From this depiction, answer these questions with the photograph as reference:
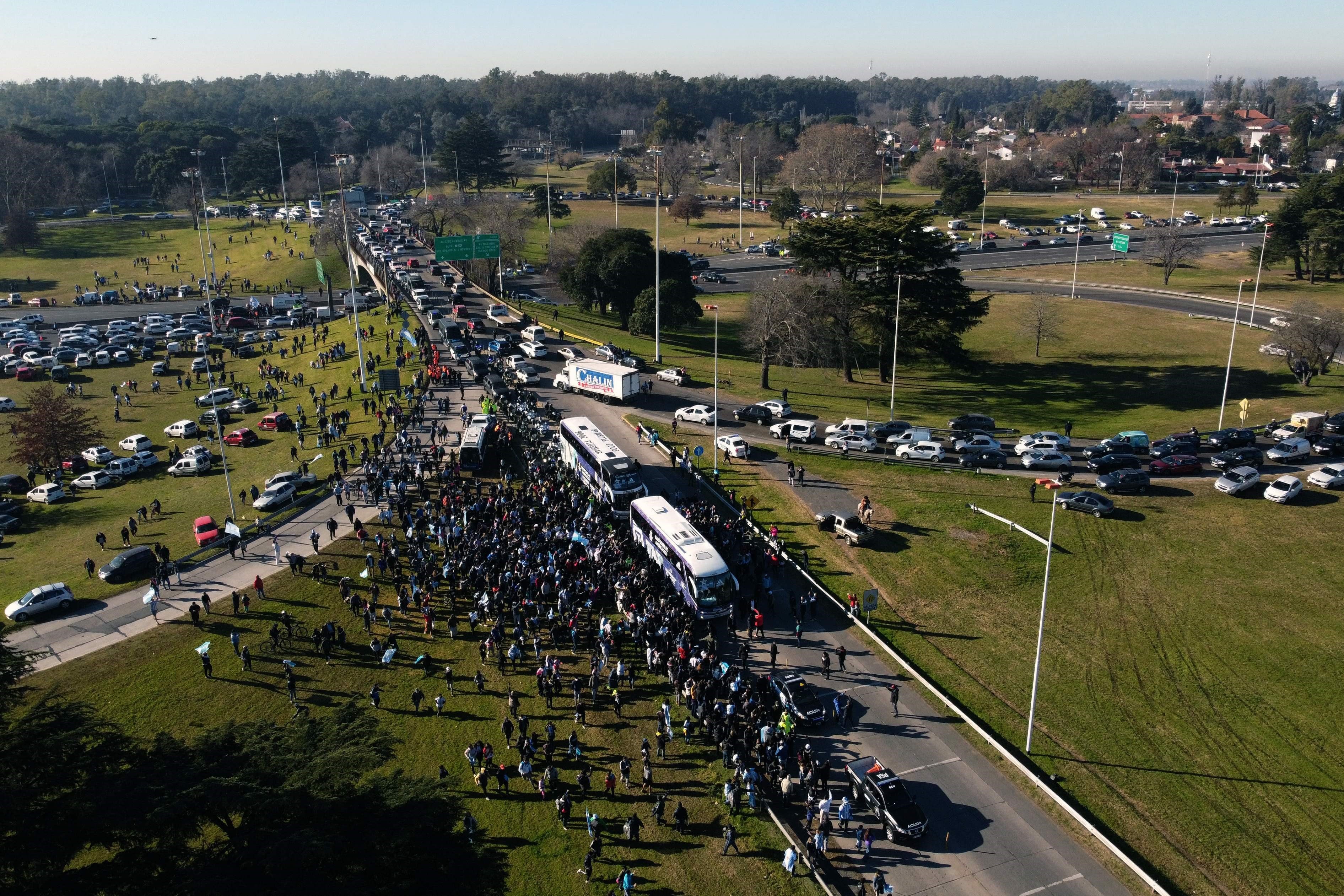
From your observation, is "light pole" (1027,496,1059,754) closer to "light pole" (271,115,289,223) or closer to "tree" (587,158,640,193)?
"light pole" (271,115,289,223)

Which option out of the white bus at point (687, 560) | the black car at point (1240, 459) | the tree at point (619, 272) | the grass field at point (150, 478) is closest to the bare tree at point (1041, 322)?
the tree at point (619, 272)

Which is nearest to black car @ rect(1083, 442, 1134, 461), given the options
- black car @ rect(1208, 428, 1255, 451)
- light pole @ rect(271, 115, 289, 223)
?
black car @ rect(1208, 428, 1255, 451)

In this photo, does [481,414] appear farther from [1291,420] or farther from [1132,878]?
[1291,420]

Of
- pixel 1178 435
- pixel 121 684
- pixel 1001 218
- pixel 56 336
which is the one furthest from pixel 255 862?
pixel 1001 218

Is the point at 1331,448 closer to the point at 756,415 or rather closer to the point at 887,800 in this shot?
the point at 756,415

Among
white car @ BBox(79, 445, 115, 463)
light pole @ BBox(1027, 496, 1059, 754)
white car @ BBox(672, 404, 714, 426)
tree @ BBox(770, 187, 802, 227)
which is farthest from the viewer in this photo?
tree @ BBox(770, 187, 802, 227)

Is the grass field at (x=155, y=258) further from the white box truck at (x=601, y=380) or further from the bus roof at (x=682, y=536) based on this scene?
the bus roof at (x=682, y=536)
